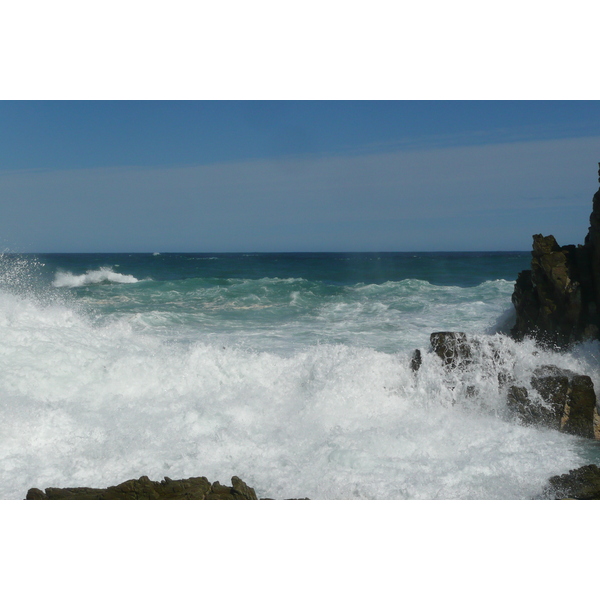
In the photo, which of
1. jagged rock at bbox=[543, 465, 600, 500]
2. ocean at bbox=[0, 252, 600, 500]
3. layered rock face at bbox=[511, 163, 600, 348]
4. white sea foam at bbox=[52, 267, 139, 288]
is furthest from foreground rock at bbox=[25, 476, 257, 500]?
white sea foam at bbox=[52, 267, 139, 288]

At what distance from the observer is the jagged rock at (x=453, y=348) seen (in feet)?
21.2

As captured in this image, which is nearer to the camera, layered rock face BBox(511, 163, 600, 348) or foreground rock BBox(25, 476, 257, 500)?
foreground rock BBox(25, 476, 257, 500)

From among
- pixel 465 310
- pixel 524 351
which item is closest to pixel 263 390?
pixel 524 351

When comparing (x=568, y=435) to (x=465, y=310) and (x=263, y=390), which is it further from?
(x=465, y=310)

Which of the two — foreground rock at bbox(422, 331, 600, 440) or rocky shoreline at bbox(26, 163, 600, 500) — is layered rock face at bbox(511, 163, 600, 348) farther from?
foreground rock at bbox(422, 331, 600, 440)

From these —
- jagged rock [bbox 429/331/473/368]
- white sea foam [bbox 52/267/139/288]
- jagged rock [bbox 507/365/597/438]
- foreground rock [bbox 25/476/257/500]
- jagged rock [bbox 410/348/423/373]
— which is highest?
white sea foam [bbox 52/267/139/288]

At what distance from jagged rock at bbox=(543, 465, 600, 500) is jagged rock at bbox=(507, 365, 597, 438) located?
1.29m

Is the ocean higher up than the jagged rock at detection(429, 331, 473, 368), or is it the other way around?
the jagged rock at detection(429, 331, 473, 368)

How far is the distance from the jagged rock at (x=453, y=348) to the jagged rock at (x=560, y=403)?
0.79 meters

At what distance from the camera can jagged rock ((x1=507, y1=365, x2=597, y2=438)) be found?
5.45 meters

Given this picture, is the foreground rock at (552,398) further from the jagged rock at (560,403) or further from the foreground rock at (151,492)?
the foreground rock at (151,492)

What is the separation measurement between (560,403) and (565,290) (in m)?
1.87

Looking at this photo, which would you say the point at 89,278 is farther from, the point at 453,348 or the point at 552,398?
the point at 552,398

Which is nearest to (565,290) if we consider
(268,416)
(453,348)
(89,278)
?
(453,348)
